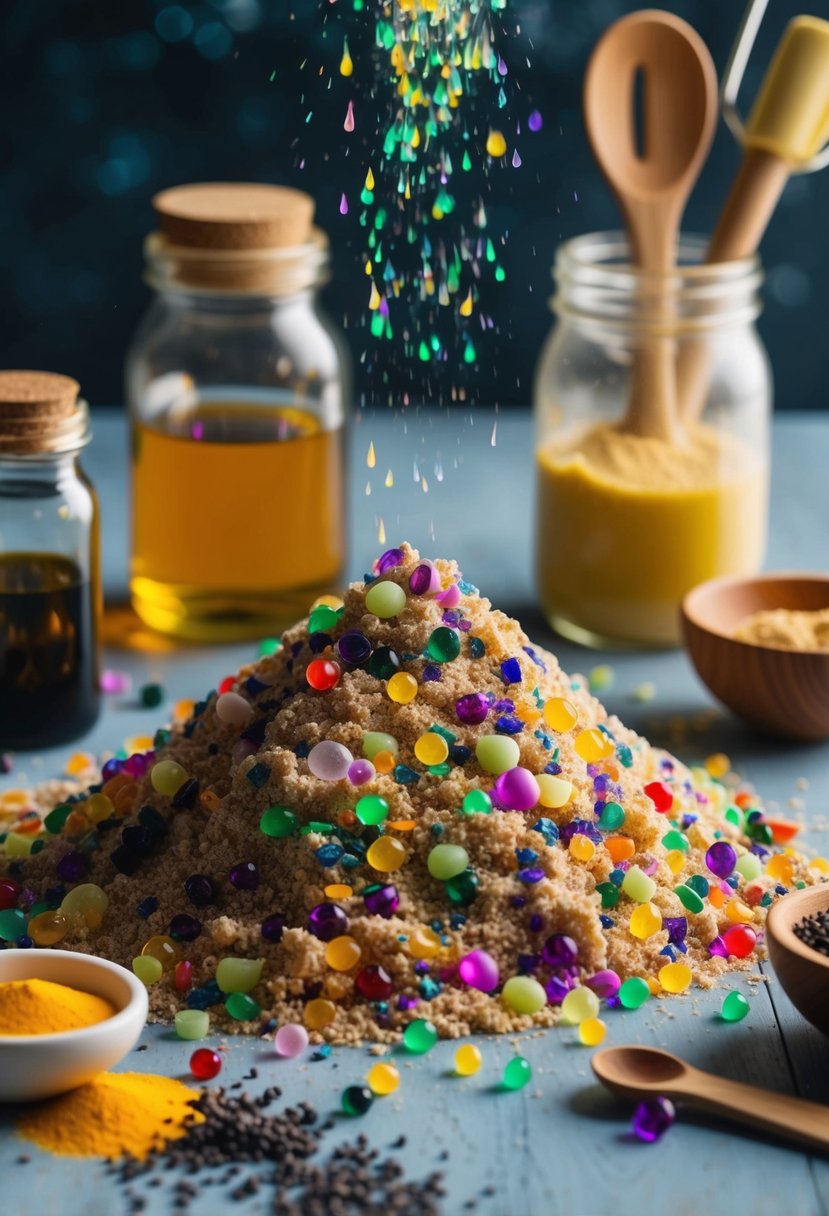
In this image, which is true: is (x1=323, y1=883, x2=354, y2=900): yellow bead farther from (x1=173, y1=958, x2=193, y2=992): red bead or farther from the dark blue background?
the dark blue background

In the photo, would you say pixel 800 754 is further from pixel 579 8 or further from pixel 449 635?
pixel 579 8

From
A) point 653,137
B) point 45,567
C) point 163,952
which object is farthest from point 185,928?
point 653,137

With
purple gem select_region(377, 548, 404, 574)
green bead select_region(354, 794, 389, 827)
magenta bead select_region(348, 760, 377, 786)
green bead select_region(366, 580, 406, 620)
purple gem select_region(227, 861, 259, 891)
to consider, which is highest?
purple gem select_region(377, 548, 404, 574)

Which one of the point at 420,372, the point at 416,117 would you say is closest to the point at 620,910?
the point at 416,117

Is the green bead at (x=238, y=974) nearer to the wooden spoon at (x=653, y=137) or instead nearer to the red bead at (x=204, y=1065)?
the red bead at (x=204, y=1065)

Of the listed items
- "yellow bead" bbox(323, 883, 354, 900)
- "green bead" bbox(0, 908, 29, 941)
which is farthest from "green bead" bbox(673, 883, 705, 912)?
"green bead" bbox(0, 908, 29, 941)

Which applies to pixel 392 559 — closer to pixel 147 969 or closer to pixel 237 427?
pixel 147 969
